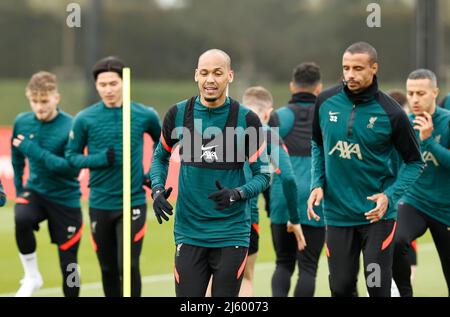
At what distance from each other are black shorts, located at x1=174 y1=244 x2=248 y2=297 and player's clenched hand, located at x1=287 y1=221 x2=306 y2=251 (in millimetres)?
2032

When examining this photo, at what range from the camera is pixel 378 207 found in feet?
24.0

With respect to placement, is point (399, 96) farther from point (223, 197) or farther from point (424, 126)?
point (223, 197)

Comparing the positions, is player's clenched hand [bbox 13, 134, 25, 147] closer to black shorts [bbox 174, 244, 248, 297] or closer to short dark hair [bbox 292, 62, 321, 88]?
short dark hair [bbox 292, 62, 321, 88]

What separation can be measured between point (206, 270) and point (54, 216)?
337 centimetres

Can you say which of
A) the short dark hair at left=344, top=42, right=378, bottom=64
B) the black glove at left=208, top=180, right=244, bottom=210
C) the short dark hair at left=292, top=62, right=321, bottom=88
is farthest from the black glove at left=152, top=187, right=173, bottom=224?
the short dark hair at left=292, top=62, right=321, bottom=88

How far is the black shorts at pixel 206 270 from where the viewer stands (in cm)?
682

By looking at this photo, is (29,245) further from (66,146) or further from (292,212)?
(292,212)

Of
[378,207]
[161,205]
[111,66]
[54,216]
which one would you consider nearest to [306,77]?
[111,66]

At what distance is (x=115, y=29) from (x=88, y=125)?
3520 cm

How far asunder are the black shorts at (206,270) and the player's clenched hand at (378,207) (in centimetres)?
111

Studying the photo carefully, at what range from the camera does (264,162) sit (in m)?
7.01

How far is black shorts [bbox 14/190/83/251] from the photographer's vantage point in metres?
9.80

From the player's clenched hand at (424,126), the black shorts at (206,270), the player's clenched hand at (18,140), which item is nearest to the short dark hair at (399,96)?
the player's clenched hand at (424,126)
